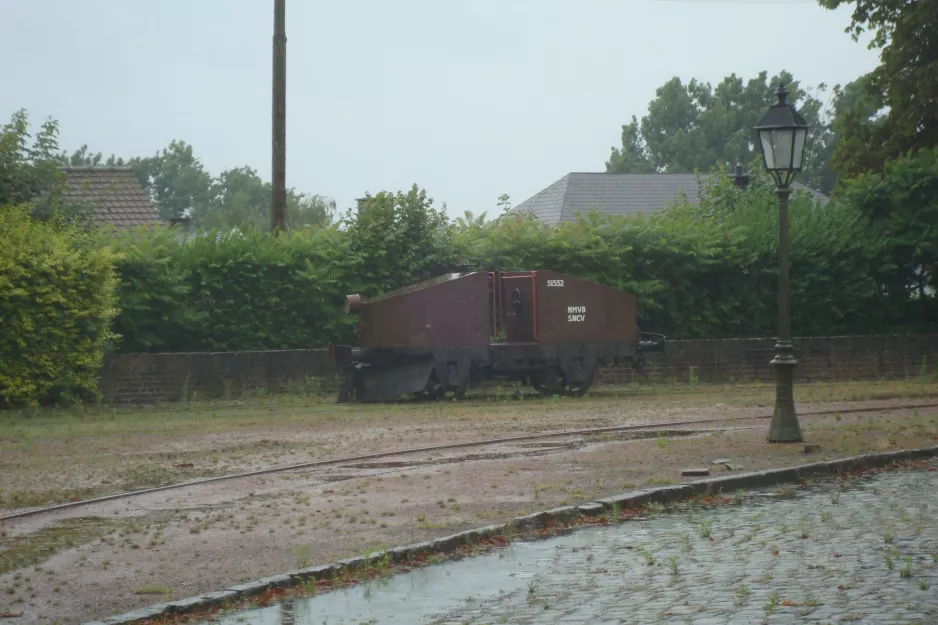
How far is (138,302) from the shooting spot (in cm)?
2542

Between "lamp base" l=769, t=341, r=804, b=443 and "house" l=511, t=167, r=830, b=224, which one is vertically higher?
"house" l=511, t=167, r=830, b=224

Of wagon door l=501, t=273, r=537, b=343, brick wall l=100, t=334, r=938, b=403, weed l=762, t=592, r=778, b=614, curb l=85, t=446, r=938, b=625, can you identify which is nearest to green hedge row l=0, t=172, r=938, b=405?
brick wall l=100, t=334, r=938, b=403

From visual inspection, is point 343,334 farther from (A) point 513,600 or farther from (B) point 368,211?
(A) point 513,600

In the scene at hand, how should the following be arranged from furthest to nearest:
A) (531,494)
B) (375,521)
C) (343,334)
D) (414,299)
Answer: (343,334), (414,299), (531,494), (375,521)

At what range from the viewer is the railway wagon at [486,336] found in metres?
24.5

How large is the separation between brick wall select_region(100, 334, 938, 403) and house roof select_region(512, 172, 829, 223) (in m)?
25.1

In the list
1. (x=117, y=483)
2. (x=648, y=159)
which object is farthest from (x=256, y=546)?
(x=648, y=159)

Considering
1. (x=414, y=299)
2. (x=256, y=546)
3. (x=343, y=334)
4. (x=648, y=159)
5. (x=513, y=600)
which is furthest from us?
(x=648, y=159)

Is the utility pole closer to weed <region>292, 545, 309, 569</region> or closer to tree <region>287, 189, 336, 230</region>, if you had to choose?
weed <region>292, 545, 309, 569</region>

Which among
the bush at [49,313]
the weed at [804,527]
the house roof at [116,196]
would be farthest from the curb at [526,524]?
the house roof at [116,196]

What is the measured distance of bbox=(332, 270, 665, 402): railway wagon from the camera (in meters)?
24.5

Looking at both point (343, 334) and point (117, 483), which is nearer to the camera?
point (117, 483)

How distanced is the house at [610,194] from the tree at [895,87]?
701 inches

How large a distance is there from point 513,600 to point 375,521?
2.98 metres
